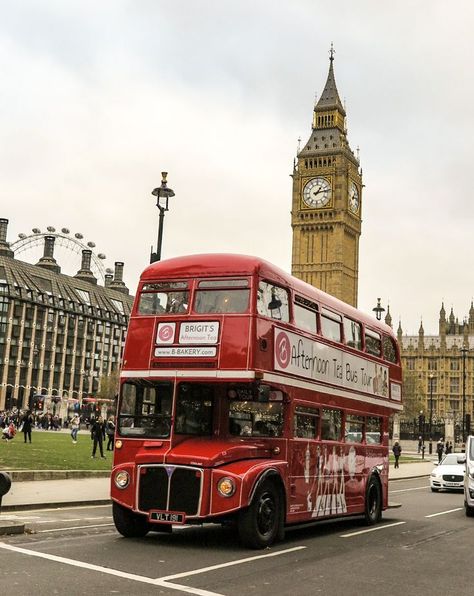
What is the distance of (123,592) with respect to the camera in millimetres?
8273

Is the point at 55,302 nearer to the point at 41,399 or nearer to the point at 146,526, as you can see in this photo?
the point at 41,399

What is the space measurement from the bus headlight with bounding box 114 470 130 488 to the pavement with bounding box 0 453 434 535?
5.93 ft

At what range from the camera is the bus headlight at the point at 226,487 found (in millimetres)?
11430

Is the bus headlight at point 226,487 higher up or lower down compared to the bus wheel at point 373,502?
higher up

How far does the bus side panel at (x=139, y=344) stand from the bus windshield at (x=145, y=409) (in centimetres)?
29

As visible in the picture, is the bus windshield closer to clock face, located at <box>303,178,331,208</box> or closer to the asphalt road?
the asphalt road

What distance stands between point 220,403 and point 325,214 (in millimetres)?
117159

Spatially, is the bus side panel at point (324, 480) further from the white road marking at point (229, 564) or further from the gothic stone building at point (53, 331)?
the gothic stone building at point (53, 331)

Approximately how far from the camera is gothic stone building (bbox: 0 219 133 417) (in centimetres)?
11081

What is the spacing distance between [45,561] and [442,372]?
14610 cm

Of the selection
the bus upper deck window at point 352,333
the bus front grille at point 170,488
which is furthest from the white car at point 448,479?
the bus front grille at point 170,488

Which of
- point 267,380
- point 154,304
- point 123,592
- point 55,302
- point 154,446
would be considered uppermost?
point 55,302

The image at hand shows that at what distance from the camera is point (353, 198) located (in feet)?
432

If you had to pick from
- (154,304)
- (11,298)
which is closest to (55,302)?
(11,298)
